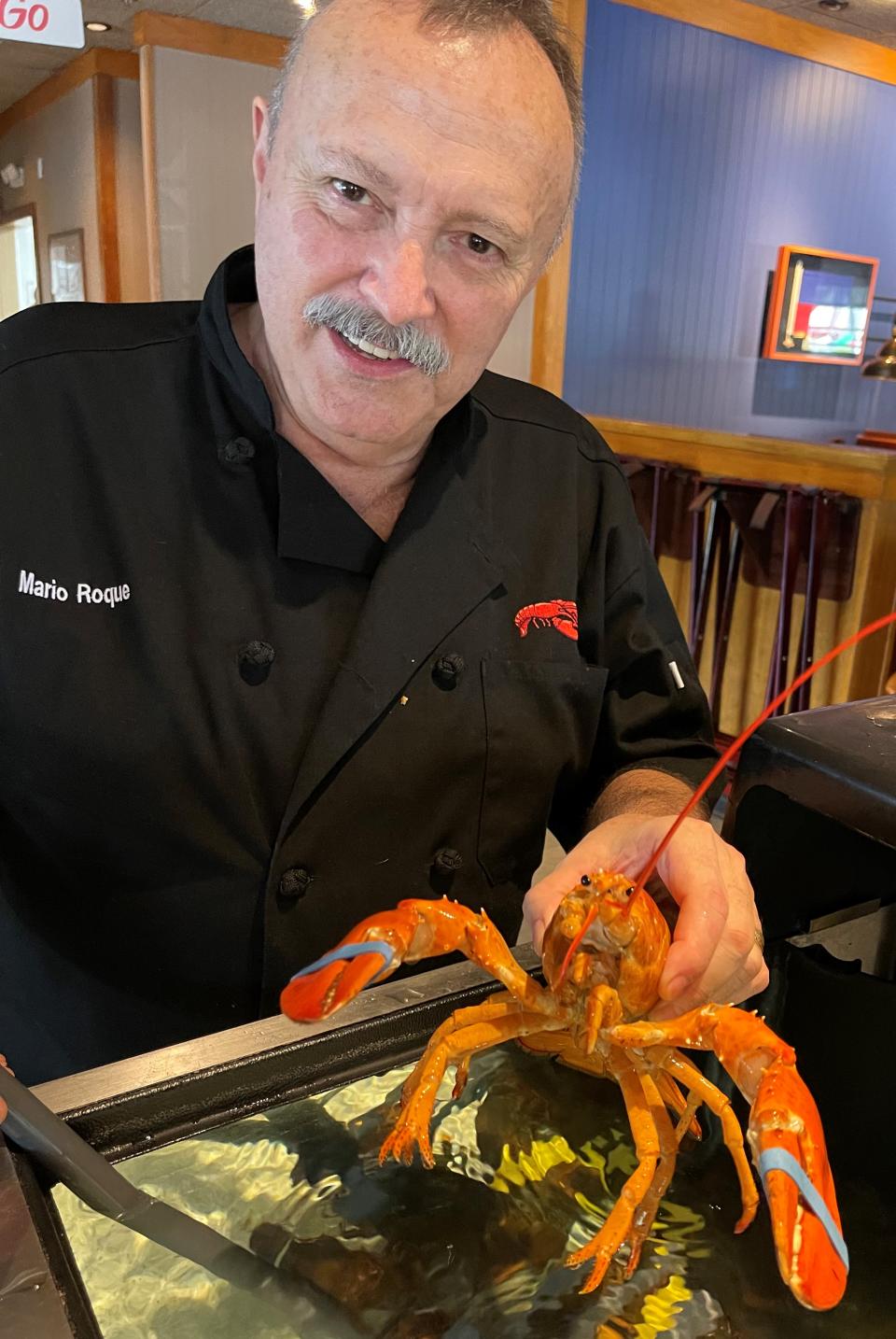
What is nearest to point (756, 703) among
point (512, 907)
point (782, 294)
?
point (782, 294)

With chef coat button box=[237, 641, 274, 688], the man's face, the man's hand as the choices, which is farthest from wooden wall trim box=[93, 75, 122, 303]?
the man's hand

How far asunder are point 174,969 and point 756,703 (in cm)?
325

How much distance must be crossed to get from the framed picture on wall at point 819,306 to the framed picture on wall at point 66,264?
3.48 m

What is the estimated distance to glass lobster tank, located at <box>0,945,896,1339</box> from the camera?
723mm

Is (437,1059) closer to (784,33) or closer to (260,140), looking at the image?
(260,140)

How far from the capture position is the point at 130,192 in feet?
8.59

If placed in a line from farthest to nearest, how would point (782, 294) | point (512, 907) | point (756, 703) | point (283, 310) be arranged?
point (782, 294) → point (756, 703) → point (512, 907) → point (283, 310)

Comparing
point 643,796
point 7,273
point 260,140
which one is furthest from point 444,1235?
point 7,273

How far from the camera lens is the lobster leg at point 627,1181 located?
0.79 metres

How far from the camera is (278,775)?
1.15 metres

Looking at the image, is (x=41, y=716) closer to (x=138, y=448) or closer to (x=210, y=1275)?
(x=138, y=448)

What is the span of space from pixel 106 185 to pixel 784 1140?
261cm

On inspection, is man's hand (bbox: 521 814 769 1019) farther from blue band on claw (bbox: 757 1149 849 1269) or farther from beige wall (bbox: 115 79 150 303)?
beige wall (bbox: 115 79 150 303)

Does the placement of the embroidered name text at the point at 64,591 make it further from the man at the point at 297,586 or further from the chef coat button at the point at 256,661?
the chef coat button at the point at 256,661
